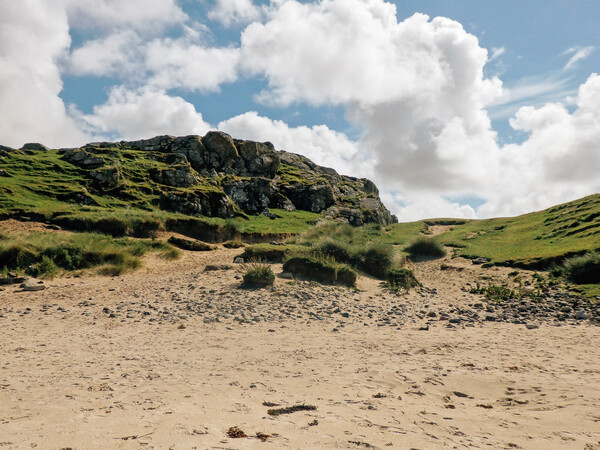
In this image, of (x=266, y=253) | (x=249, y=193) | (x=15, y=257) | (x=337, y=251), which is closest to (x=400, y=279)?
(x=337, y=251)

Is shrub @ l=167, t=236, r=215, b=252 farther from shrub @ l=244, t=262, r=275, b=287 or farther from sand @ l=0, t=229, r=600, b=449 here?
shrub @ l=244, t=262, r=275, b=287

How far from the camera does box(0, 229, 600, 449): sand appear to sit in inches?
181

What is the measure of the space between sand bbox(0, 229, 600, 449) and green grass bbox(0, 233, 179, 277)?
3540 millimetres

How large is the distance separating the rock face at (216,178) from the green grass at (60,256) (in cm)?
2275

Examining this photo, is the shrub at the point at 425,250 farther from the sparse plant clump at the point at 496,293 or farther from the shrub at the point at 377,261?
the sparse plant clump at the point at 496,293

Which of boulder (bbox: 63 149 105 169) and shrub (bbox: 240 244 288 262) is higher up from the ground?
boulder (bbox: 63 149 105 169)

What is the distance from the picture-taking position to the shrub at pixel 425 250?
3631 cm

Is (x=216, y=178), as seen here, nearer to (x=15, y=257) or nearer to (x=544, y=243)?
(x=15, y=257)

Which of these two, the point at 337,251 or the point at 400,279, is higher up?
the point at 337,251

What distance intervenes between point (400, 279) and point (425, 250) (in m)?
18.3

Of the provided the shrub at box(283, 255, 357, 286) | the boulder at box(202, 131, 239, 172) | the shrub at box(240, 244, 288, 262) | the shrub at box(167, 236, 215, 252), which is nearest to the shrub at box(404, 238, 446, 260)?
the shrub at box(240, 244, 288, 262)

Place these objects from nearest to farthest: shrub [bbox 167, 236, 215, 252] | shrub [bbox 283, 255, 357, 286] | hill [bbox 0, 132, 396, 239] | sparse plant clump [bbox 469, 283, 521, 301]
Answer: sparse plant clump [bbox 469, 283, 521, 301]
shrub [bbox 283, 255, 357, 286]
shrub [bbox 167, 236, 215, 252]
hill [bbox 0, 132, 396, 239]

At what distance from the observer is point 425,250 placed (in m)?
36.8

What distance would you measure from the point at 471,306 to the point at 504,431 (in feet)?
40.0
